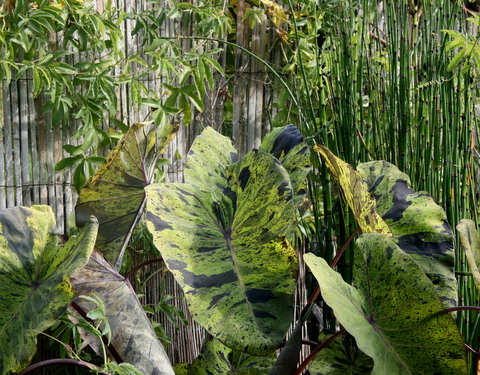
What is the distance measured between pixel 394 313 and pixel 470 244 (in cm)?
23

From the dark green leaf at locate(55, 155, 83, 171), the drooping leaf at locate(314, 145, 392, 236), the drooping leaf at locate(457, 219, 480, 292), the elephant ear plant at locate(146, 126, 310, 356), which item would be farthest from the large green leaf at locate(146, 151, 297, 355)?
the dark green leaf at locate(55, 155, 83, 171)

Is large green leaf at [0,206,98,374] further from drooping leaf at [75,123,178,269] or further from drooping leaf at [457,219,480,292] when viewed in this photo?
drooping leaf at [457,219,480,292]

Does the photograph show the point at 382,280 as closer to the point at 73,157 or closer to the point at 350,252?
the point at 350,252

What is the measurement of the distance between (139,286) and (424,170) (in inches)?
43.8

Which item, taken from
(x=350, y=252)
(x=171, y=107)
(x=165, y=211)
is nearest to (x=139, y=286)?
(x=171, y=107)

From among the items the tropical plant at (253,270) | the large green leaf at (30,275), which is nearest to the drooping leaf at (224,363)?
the tropical plant at (253,270)

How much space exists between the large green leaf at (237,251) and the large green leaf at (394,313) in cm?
A: 10

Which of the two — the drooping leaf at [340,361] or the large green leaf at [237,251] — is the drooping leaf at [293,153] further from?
the drooping leaf at [340,361]

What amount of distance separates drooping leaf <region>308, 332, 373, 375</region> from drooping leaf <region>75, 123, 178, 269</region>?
499 millimetres

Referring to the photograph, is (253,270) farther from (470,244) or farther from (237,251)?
(470,244)

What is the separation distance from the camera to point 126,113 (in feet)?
6.10

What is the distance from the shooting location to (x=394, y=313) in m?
0.80

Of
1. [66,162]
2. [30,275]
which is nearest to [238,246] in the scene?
[30,275]

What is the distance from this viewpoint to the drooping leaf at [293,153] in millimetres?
1011
